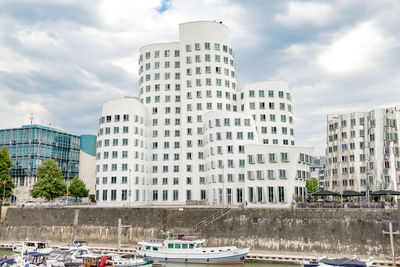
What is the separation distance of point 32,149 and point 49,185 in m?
37.7

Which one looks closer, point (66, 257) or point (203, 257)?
point (66, 257)

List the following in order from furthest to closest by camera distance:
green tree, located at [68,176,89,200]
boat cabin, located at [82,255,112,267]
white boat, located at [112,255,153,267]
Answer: green tree, located at [68,176,89,200]
boat cabin, located at [82,255,112,267]
white boat, located at [112,255,153,267]

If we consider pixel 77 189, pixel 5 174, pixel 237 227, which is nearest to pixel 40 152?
pixel 77 189

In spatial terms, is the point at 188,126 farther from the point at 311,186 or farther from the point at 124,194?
the point at 311,186

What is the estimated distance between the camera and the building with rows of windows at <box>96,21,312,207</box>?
8400 centimetres

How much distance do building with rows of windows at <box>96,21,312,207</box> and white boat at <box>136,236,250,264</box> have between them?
982 inches

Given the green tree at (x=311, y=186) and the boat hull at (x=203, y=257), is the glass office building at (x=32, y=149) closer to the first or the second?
the boat hull at (x=203, y=257)

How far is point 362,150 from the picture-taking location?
108750 mm

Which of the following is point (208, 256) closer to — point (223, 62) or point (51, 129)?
point (223, 62)

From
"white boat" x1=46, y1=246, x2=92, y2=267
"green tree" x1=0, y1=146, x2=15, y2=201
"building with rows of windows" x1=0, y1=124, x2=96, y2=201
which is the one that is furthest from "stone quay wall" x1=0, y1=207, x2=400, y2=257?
"building with rows of windows" x1=0, y1=124, x2=96, y2=201

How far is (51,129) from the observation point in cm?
13538

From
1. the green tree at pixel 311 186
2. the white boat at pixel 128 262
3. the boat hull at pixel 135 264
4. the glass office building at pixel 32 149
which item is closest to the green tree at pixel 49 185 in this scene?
the glass office building at pixel 32 149

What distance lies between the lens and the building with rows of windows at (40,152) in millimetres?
124181

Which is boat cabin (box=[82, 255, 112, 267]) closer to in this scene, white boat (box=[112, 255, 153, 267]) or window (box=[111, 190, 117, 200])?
white boat (box=[112, 255, 153, 267])
